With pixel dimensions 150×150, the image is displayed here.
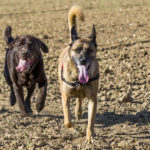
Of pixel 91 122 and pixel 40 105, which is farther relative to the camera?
pixel 40 105

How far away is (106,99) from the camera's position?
769cm

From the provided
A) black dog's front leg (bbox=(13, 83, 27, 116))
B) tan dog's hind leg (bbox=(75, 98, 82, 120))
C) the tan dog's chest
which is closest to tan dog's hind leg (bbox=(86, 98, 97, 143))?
the tan dog's chest

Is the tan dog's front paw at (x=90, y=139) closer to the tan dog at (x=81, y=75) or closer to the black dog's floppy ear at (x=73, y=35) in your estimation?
the tan dog at (x=81, y=75)

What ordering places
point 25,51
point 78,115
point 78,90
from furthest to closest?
point 78,115
point 25,51
point 78,90

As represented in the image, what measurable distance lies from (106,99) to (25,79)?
1.73 meters

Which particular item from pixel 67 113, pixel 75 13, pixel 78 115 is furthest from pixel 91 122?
pixel 75 13

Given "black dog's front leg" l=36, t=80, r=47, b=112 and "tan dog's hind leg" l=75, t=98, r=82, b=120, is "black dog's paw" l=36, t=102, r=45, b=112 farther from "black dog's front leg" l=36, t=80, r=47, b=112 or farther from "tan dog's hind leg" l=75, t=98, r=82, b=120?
"tan dog's hind leg" l=75, t=98, r=82, b=120

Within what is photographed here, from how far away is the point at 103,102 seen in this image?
751cm

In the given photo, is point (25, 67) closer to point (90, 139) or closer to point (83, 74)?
point (83, 74)

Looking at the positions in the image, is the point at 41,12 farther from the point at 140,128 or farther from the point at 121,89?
the point at 140,128

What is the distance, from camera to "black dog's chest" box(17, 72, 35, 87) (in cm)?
665

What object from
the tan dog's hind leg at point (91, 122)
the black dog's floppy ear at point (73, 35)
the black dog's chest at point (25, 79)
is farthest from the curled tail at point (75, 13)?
the tan dog's hind leg at point (91, 122)

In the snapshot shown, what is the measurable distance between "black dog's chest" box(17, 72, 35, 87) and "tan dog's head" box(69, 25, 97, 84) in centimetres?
119

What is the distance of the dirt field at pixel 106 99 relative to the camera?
564cm
